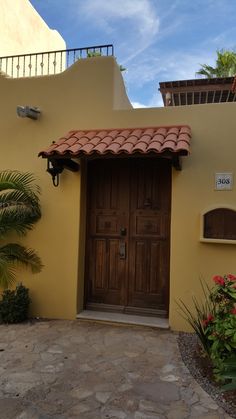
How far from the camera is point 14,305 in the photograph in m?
5.70

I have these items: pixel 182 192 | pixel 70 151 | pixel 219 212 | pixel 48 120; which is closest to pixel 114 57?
pixel 48 120

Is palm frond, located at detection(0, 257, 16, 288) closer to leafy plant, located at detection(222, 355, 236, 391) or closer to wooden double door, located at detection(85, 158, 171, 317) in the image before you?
wooden double door, located at detection(85, 158, 171, 317)

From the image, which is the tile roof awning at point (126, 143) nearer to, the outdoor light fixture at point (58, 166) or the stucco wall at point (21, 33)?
the outdoor light fixture at point (58, 166)

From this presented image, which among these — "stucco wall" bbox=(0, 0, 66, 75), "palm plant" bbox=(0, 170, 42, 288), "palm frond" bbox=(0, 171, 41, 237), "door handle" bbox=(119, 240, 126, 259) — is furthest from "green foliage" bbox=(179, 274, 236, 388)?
"stucco wall" bbox=(0, 0, 66, 75)

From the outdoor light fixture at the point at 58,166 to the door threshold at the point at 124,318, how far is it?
236 centimetres

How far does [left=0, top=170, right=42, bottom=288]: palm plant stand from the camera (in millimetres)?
5758

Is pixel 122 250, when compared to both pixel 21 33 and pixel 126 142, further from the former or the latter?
pixel 21 33

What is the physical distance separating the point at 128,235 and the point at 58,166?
1713 millimetres

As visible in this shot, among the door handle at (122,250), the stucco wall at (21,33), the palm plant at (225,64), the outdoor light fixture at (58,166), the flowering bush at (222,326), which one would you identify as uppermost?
the palm plant at (225,64)

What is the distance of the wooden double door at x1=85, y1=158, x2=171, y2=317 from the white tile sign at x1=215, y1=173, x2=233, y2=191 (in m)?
0.88

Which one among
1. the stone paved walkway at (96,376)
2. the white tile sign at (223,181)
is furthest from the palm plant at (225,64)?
the stone paved walkway at (96,376)

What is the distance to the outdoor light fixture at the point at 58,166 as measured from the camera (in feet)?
17.9

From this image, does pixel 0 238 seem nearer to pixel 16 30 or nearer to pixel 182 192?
pixel 182 192

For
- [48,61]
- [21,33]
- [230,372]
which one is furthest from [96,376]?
[21,33]
